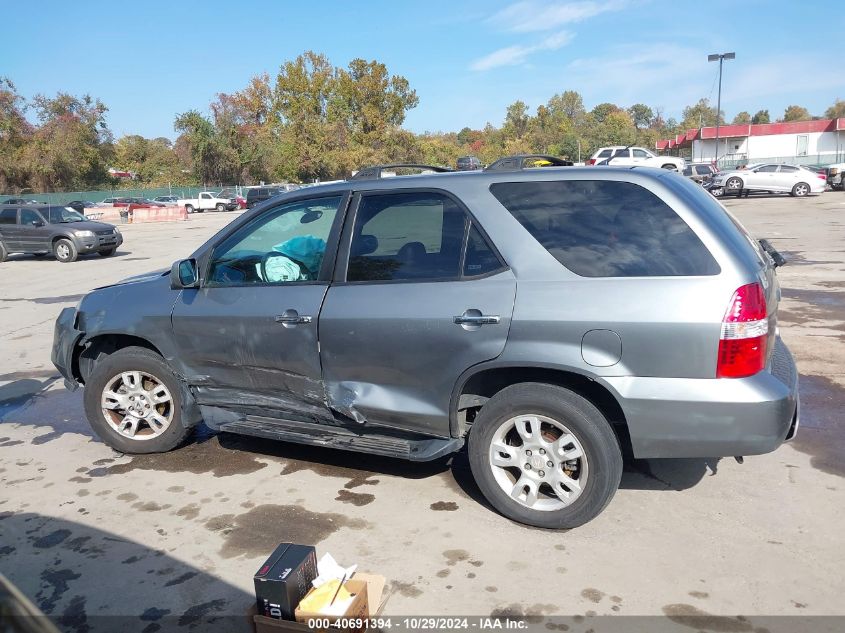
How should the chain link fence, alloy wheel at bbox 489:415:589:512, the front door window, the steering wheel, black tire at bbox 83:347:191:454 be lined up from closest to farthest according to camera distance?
alloy wheel at bbox 489:415:589:512
the front door window
the steering wheel
black tire at bbox 83:347:191:454
the chain link fence

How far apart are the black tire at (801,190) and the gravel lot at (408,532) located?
99.1ft

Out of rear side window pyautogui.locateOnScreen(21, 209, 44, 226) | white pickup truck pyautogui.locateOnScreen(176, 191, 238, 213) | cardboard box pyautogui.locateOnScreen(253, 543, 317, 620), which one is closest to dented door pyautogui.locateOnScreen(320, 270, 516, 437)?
cardboard box pyautogui.locateOnScreen(253, 543, 317, 620)

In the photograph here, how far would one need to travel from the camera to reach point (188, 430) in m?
4.96

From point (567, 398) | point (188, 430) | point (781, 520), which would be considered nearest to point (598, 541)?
point (567, 398)

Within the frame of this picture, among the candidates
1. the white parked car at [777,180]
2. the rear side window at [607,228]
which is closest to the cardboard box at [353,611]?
the rear side window at [607,228]

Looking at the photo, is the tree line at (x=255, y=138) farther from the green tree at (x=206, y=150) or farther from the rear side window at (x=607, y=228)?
the rear side window at (x=607, y=228)

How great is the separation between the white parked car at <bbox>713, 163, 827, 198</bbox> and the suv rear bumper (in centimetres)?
3273

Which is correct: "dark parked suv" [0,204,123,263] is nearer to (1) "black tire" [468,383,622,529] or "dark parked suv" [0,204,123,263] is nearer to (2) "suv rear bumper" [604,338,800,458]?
(1) "black tire" [468,383,622,529]

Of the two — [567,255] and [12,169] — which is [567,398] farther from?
[12,169]

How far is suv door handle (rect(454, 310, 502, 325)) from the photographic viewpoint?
3.70 m

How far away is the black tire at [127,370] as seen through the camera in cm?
484

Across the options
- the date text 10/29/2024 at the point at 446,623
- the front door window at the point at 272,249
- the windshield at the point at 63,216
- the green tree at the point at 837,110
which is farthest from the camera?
the green tree at the point at 837,110

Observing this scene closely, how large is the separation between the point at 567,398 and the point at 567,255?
0.75m

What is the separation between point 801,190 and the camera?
1252 inches
